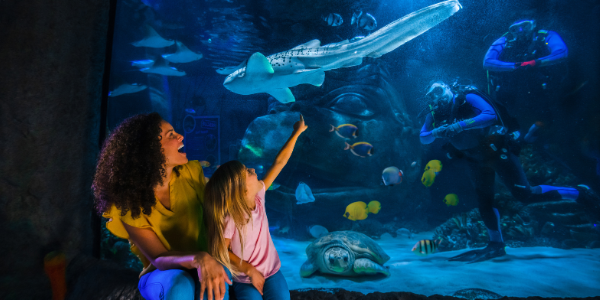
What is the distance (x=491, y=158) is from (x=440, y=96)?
1.46m

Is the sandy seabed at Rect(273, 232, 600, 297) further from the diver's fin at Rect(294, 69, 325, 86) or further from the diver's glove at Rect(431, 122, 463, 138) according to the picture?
the diver's fin at Rect(294, 69, 325, 86)

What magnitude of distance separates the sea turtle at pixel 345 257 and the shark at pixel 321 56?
3322 mm

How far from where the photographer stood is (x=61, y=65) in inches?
109

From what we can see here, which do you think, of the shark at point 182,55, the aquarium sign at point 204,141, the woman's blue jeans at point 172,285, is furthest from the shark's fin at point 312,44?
the woman's blue jeans at point 172,285

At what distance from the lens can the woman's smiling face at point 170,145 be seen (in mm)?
1531

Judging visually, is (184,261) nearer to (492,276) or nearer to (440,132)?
(492,276)

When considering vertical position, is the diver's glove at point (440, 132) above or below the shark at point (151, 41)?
below

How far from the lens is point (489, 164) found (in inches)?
179

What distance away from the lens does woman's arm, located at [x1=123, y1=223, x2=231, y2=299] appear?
1142 mm

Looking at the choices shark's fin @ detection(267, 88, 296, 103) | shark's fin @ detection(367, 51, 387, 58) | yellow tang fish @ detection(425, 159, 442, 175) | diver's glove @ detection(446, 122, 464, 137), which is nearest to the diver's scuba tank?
diver's glove @ detection(446, 122, 464, 137)

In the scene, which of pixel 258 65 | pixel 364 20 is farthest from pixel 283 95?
pixel 364 20

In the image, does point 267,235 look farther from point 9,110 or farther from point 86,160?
point 9,110

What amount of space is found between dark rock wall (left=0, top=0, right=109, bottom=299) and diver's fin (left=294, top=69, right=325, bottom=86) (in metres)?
3.41

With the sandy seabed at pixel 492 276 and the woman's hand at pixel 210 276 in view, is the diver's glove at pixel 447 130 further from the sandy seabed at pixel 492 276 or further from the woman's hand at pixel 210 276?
the woman's hand at pixel 210 276
